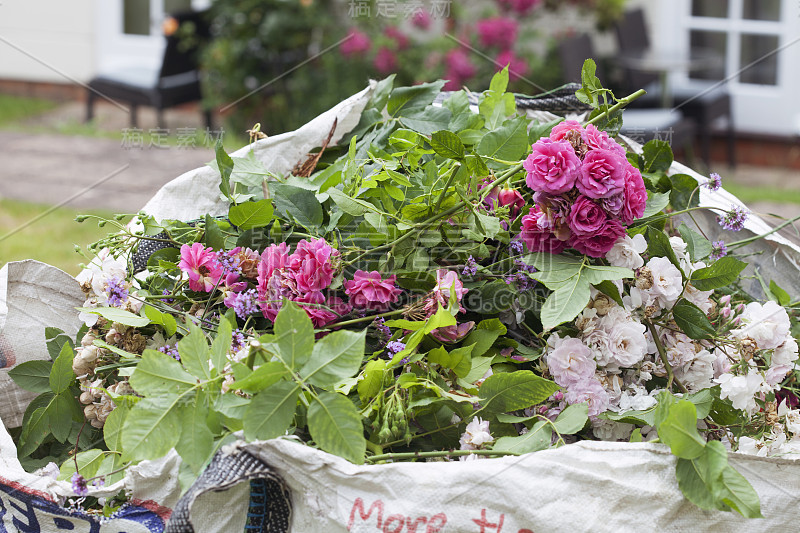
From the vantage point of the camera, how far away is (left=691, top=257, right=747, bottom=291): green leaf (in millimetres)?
984

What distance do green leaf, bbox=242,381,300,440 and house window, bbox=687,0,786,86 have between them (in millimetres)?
4661

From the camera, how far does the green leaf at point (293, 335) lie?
30.0 inches

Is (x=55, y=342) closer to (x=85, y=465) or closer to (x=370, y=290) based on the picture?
(x=85, y=465)

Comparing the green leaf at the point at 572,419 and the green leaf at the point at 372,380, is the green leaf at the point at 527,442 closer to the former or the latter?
the green leaf at the point at 572,419

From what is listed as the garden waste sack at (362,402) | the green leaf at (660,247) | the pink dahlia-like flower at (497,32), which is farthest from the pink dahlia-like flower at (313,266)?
the pink dahlia-like flower at (497,32)

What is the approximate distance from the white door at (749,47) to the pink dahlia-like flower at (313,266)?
435 centimetres

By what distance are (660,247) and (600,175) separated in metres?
0.17

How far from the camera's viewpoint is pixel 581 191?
3.00 feet

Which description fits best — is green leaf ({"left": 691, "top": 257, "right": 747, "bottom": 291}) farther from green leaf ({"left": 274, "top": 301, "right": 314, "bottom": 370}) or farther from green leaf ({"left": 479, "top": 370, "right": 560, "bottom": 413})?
green leaf ({"left": 274, "top": 301, "right": 314, "bottom": 370})

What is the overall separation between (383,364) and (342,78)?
3841 mm

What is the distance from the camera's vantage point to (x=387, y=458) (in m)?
0.83

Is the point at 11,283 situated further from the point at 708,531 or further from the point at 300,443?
the point at 708,531

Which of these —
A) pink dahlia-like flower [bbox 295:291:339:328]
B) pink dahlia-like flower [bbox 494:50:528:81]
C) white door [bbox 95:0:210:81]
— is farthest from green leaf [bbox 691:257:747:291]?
white door [bbox 95:0:210:81]

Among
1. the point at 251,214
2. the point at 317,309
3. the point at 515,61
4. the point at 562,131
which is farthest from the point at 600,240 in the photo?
the point at 515,61
